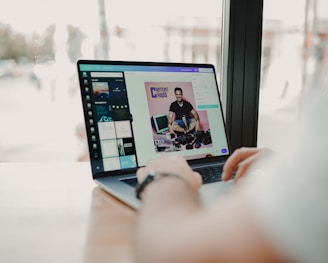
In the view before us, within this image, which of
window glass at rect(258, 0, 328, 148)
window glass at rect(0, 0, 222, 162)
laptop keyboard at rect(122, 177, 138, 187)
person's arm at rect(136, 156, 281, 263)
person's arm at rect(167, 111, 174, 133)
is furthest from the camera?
window glass at rect(258, 0, 328, 148)

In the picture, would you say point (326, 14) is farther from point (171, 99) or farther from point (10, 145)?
point (10, 145)

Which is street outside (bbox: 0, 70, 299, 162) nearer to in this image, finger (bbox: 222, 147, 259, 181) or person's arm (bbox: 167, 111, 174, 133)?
person's arm (bbox: 167, 111, 174, 133)

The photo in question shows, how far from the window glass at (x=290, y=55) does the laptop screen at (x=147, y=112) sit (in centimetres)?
34

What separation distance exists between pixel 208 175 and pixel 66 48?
695mm

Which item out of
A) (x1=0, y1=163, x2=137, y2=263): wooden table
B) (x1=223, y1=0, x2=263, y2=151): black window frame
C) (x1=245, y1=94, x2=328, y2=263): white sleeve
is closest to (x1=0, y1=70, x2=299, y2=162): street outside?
(x1=223, y1=0, x2=263, y2=151): black window frame

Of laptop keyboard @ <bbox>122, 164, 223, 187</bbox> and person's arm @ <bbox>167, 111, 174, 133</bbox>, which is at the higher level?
person's arm @ <bbox>167, 111, 174, 133</bbox>

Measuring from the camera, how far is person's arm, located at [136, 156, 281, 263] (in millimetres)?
383

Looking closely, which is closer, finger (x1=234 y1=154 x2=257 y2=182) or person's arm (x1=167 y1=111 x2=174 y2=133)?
finger (x1=234 y1=154 x2=257 y2=182)

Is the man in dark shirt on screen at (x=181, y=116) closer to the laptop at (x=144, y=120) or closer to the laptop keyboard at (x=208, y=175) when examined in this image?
the laptop at (x=144, y=120)

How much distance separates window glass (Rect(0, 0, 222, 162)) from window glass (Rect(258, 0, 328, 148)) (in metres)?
0.21

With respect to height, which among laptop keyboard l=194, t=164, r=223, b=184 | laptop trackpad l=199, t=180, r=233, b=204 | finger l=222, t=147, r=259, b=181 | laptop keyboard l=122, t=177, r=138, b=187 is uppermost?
finger l=222, t=147, r=259, b=181

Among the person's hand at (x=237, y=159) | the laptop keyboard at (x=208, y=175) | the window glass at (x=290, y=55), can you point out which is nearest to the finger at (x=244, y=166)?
the person's hand at (x=237, y=159)

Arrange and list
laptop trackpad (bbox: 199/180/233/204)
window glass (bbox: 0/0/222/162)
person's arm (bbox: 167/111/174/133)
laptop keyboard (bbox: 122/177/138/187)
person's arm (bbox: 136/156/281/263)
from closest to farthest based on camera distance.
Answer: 1. person's arm (bbox: 136/156/281/263)
2. laptop trackpad (bbox: 199/180/233/204)
3. laptop keyboard (bbox: 122/177/138/187)
4. person's arm (bbox: 167/111/174/133)
5. window glass (bbox: 0/0/222/162)

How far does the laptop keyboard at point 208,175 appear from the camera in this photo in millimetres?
916
